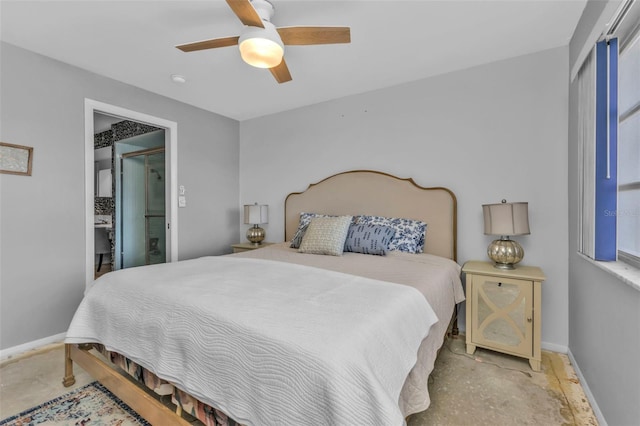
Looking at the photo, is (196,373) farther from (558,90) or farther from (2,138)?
(558,90)

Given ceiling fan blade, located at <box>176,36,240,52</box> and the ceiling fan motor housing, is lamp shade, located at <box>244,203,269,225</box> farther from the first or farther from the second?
the ceiling fan motor housing

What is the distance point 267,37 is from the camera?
5.47 ft

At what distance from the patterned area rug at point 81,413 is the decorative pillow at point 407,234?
2.12 meters

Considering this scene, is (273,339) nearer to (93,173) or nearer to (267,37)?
(267,37)

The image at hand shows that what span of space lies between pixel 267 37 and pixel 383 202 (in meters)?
1.86

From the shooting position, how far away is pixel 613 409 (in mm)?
1368

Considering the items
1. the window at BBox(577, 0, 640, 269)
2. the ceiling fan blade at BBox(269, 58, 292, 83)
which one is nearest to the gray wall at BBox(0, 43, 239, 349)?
the ceiling fan blade at BBox(269, 58, 292, 83)

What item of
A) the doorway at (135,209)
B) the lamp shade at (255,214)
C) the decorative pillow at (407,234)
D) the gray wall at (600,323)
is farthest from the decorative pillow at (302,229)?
the doorway at (135,209)

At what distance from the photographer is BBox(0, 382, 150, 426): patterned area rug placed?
155 cm

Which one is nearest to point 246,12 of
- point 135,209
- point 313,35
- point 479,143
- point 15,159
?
point 313,35

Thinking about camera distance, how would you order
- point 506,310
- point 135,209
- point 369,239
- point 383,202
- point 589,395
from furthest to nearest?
point 135,209 → point 383,202 → point 369,239 → point 506,310 → point 589,395

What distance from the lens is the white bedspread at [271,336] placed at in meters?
0.89

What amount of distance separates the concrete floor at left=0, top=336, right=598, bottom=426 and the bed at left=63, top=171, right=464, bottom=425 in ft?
0.95

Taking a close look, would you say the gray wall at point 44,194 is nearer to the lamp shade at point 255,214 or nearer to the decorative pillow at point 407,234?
the lamp shade at point 255,214
